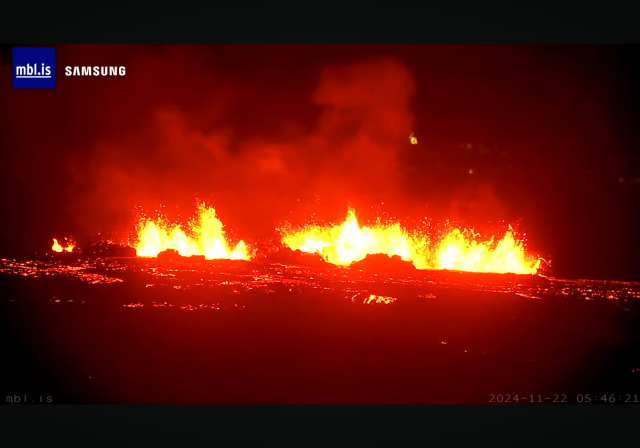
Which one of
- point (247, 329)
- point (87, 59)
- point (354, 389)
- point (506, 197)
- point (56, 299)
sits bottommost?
point (354, 389)

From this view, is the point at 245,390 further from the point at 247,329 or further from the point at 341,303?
the point at 341,303

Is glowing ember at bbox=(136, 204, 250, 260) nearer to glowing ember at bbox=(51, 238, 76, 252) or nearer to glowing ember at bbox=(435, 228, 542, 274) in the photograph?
glowing ember at bbox=(51, 238, 76, 252)

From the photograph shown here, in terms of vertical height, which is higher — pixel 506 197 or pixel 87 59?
pixel 87 59

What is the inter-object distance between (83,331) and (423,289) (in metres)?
2.73

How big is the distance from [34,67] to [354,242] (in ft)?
10.2

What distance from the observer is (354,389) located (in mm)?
3814

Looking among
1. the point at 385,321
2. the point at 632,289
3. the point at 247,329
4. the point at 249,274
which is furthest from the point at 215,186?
the point at 632,289

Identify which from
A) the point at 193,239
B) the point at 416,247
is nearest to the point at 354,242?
the point at 416,247

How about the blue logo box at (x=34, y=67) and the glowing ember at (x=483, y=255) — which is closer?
the blue logo box at (x=34, y=67)

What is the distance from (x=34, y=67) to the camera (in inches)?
144

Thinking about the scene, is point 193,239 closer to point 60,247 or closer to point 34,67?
point 60,247

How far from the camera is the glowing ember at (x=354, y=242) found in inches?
207

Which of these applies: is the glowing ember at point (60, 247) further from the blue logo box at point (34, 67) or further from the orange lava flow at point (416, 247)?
the orange lava flow at point (416, 247)

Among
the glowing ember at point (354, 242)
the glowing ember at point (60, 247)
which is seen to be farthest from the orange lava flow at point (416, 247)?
the glowing ember at point (60, 247)
